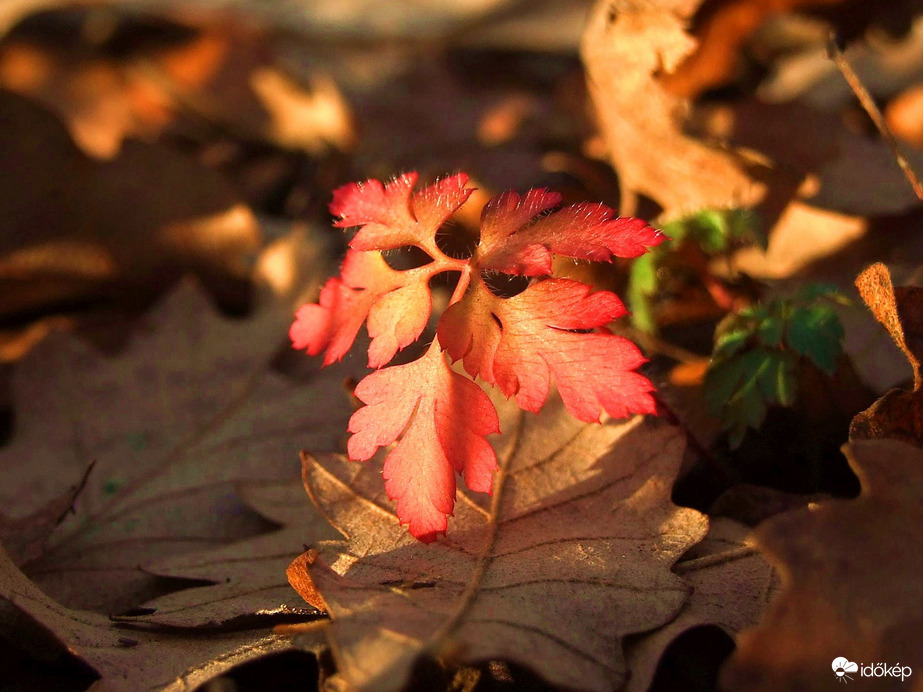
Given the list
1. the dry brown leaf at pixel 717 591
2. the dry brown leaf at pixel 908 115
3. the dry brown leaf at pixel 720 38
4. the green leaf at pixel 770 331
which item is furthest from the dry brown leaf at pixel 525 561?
the dry brown leaf at pixel 908 115

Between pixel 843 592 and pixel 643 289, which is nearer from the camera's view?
pixel 843 592

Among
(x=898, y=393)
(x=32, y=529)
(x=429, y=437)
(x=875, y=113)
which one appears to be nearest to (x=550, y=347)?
(x=429, y=437)

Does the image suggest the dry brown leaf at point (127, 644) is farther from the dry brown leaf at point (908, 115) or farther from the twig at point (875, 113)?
the dry brown leaf at point (908, 115)

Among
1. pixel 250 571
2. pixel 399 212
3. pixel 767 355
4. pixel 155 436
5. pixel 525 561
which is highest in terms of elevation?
pixel 399 212

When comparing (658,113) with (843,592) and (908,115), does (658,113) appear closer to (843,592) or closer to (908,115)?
(908,115)

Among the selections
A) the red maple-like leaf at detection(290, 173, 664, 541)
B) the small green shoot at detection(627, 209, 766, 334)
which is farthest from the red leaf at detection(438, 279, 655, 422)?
the small green shoot at detection(627, 209, 766, 334)

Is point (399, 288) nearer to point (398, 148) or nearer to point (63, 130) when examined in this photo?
point (63, 130)

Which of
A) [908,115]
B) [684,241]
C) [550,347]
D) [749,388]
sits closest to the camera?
[550,347]

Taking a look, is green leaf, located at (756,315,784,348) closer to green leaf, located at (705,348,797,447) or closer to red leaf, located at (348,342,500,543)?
green leaf, located at (705,348,797,447)
